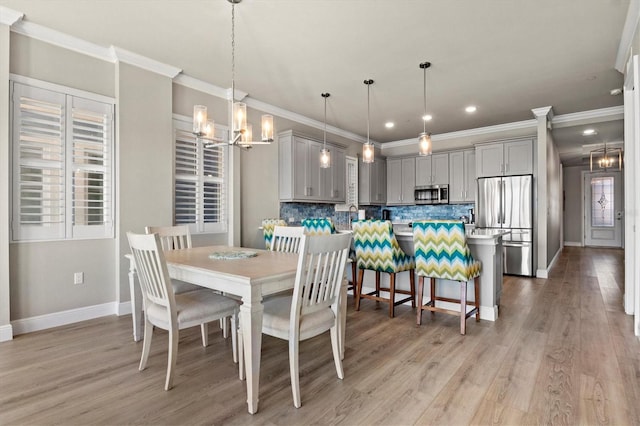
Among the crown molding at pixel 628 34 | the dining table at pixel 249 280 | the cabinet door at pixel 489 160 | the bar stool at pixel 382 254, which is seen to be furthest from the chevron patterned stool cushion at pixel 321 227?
the cabinet door at pixel 489 160

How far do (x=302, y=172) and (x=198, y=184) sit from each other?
167 centimetres

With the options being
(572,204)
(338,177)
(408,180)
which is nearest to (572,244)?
(572,204)

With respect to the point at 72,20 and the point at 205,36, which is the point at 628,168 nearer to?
the point at 205,36

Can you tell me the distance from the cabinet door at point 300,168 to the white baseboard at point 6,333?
347 cm

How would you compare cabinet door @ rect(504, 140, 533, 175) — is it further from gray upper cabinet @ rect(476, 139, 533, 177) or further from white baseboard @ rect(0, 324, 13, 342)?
white baseboard @ rect(0, 324, 13, 342)

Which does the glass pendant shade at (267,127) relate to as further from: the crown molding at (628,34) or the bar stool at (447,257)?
the crown molding at (628,34)

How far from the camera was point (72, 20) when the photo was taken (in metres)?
2.98

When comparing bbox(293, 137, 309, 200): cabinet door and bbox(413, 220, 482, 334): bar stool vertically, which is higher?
bbox(293, 137, 309, 200): cabinet door

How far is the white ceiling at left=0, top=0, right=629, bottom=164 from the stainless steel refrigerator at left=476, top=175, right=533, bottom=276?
1.36m

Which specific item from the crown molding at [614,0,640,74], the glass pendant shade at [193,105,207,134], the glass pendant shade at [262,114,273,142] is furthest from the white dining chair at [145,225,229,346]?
the crown molding at [614,0,640,74]

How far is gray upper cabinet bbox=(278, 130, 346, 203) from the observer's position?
17.4ft

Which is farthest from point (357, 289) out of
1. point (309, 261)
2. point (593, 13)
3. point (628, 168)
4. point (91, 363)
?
point (593, 13)

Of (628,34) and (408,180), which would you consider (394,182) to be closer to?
(408,180)

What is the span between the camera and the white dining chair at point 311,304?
1892 millimetres
